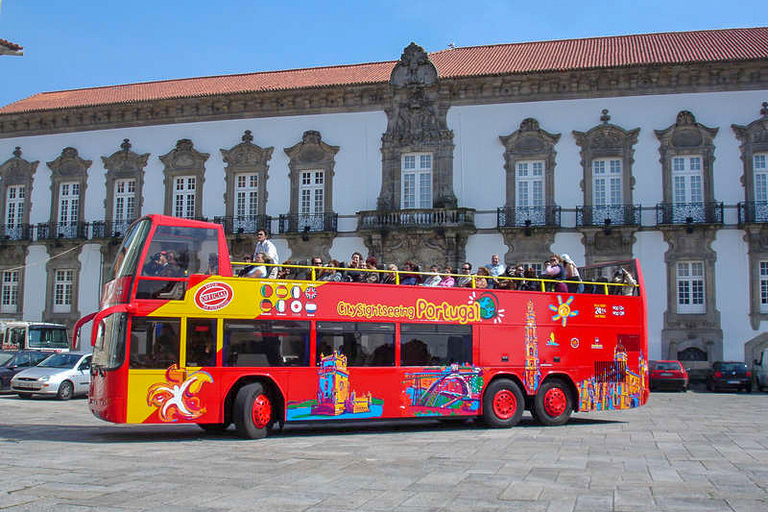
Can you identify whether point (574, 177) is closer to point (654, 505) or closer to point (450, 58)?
point (450, 58)

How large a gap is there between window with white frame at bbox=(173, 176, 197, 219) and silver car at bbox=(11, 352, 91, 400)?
38.5ft

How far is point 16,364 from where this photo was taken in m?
25.0

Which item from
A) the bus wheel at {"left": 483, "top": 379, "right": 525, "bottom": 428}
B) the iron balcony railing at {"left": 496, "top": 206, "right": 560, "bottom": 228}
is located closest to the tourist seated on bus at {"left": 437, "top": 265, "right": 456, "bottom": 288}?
the bus wheel at {"left": 483, "top": 379, "right": 525, "bottom": 428}

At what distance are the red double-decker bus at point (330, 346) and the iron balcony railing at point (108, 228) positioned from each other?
22299mm

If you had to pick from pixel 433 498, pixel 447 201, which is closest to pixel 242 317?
pixel 433 498

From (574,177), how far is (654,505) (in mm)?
24038

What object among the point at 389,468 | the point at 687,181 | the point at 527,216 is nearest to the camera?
the point at 389,468

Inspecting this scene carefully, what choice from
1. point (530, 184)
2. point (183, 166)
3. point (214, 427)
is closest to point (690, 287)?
point (530, 184)

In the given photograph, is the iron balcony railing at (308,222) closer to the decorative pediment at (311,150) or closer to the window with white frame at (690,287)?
the decorative pediment at (311,150)

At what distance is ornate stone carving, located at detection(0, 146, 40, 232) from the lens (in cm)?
3684

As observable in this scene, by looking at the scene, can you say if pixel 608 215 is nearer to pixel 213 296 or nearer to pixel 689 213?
pixel 689 213

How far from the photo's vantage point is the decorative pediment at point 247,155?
33812 mm

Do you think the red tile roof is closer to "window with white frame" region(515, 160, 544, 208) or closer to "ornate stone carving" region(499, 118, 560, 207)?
"ornate stone carving" region(499, 118, 560, 207)

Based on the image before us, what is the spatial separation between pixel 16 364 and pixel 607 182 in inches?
855
